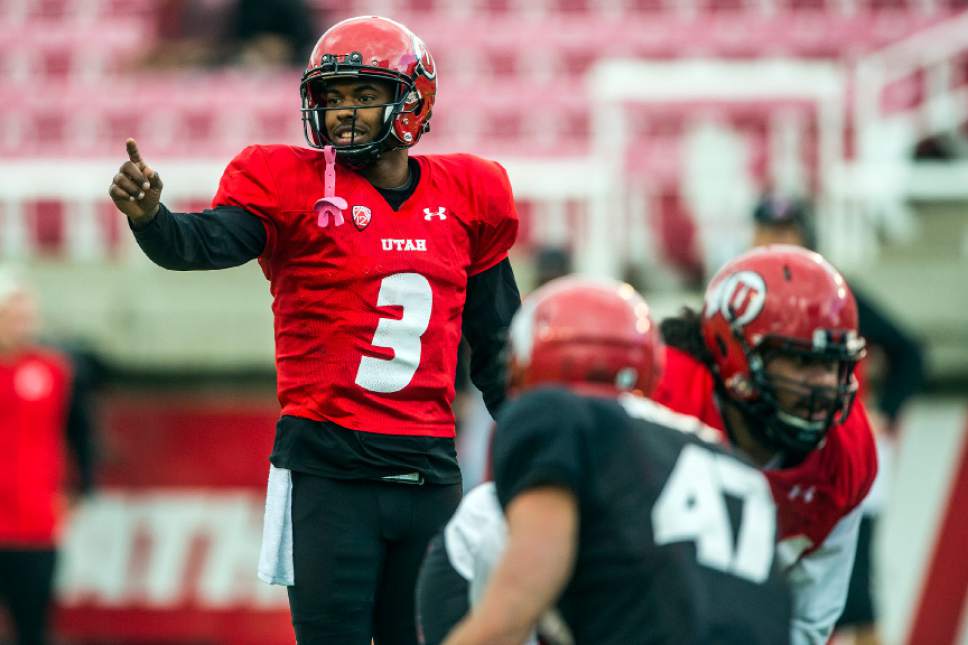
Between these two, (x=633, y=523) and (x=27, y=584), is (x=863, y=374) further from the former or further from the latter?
(x=27, y=584)

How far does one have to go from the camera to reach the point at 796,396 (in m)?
3.22

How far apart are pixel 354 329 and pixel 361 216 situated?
0.25 metres

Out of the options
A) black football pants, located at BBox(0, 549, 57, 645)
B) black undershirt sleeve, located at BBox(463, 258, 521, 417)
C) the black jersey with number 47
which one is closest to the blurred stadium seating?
black football pants, located at BBox(0, 549, 57, 645)

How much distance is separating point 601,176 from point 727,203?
2.22 feet

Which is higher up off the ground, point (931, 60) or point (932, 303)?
point (931, 60)

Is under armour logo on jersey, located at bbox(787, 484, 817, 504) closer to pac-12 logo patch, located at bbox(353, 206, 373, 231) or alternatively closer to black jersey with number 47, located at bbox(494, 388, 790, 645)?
black jersey with number 47, located at bbox(494, 388, 790, 645)

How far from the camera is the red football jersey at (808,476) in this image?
3.38 metres

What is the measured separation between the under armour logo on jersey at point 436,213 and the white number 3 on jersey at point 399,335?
0.15 metres

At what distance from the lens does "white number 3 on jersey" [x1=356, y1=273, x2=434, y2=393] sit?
3.45m

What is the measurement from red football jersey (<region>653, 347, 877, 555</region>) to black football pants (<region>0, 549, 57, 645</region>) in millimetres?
4372

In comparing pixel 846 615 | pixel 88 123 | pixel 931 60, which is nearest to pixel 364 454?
pixel 846 615

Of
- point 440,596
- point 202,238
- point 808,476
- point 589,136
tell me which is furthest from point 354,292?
point 589,136

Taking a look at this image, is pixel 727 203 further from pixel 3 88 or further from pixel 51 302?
pixel 3 88

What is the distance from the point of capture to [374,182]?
3.56 m
